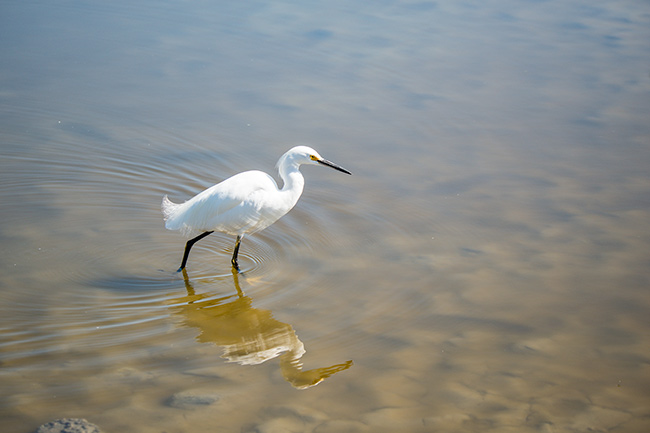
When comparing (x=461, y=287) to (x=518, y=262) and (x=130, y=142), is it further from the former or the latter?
(x=130, y=142)

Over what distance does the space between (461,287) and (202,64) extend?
5.42 metres

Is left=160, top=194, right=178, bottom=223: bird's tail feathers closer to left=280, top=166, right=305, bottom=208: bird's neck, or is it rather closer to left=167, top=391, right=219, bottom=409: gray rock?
left=280, top=166, right=305, bottom=208: bird's neck

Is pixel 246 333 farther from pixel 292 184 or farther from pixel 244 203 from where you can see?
pixel 292 184

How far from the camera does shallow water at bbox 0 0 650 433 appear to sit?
4004 millimetres

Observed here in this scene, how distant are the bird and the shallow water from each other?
1.13 ft

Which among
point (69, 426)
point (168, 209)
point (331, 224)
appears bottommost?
point (69, 426)

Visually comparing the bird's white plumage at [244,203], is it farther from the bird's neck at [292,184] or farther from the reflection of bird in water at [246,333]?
the reflection of bird in water at [246,333]

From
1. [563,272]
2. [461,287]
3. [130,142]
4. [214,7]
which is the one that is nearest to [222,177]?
[130,142]

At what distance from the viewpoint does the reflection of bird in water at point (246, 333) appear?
4219 mm

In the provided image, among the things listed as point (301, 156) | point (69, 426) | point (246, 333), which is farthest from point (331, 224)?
point (69, 426)

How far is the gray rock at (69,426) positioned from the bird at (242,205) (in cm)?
203

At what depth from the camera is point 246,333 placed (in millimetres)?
4637

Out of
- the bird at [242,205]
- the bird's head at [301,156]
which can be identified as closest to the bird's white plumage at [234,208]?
the bird at [242,205]

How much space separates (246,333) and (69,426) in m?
1.42
